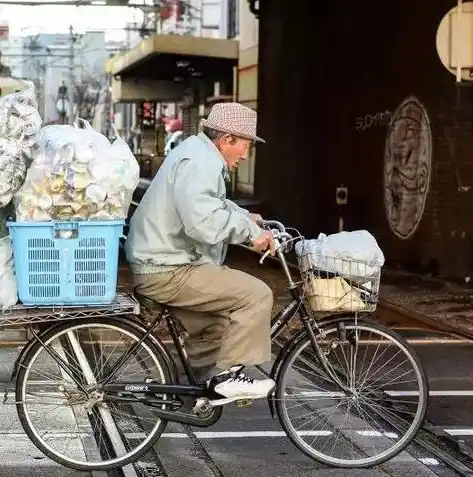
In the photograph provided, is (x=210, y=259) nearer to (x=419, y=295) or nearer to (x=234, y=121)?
(x=234, y=121)

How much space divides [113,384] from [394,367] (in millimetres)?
1659

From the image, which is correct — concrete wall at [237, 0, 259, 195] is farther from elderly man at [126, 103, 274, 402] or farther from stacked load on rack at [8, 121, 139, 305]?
stacked load on rack at [8, 121, 139, 305]

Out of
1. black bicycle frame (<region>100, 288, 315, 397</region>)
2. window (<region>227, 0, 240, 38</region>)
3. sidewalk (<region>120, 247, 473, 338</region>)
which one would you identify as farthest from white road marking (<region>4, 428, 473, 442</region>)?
window (<region>227, 0, 240, 38</region>)

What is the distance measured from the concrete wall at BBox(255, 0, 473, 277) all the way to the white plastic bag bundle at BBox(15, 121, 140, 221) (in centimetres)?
895

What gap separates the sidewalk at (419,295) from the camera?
10.6 meters

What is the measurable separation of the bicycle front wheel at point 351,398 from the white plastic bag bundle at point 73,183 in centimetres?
126

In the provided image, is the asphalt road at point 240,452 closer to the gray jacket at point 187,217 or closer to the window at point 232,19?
the gray jacket at point 187,217

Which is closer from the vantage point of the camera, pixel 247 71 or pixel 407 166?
pixel 407 166

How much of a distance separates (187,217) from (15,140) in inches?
36.1

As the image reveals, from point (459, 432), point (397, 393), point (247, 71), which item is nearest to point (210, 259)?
point (397, 393)

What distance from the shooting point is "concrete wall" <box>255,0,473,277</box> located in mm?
13492

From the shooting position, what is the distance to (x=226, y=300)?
497 cm

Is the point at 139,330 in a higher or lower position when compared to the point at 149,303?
lower

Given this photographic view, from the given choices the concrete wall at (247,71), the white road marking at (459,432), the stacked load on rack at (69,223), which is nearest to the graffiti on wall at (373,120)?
the concrete wall at (247,71)
